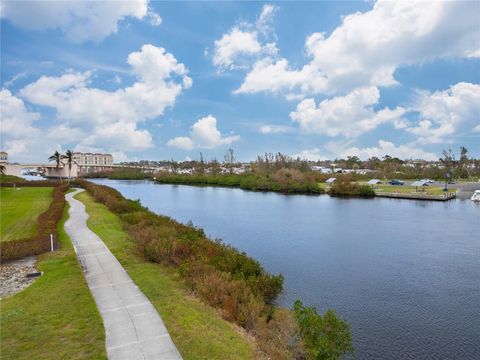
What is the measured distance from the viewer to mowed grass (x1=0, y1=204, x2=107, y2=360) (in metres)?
8.52

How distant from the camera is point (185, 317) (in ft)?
34.5

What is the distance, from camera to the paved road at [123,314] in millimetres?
8364

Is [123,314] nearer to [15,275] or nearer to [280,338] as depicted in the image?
[280,338]

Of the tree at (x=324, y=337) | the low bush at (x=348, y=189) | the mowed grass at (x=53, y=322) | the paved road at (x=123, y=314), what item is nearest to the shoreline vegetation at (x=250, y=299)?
the tree at (x=324, y=337)

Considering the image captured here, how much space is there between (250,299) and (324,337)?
295 cm

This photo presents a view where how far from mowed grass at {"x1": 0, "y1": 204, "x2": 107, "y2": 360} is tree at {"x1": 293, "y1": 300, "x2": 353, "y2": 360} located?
5.66 m

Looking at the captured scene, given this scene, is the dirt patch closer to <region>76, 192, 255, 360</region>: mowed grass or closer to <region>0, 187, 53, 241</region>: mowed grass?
<region>76, 192, 255, 360</region>: mowed grass

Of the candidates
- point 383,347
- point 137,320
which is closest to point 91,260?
point 137,320

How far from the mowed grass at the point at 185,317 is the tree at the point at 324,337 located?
5.95ft

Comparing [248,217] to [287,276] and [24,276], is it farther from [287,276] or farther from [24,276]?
[24,276]

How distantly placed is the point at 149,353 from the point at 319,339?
4917mm

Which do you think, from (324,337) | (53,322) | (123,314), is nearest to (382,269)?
(324,337)

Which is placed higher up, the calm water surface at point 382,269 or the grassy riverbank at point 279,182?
the grassy riverbank at point 279,182

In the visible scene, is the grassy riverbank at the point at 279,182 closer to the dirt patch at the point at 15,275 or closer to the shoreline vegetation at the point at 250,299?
the shoreline vegetation at the point at 250,299
